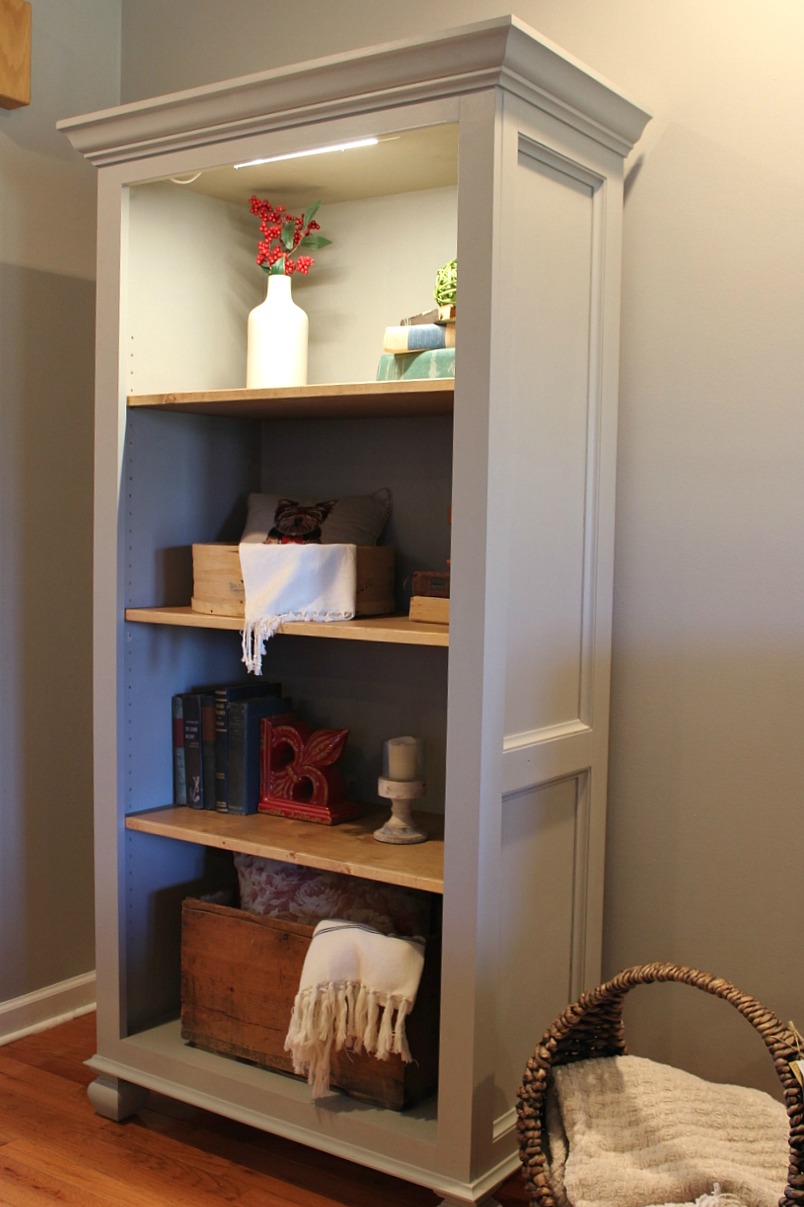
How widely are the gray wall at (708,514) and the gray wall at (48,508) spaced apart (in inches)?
43.3

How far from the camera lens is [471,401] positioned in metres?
1.75

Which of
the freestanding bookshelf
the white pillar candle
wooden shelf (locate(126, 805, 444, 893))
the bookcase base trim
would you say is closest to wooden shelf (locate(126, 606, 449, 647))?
the freestanding bookshelf

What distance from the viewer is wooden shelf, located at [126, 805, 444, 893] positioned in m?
1.92

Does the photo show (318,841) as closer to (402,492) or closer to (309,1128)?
(309,1128)

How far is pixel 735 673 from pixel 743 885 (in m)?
0.36

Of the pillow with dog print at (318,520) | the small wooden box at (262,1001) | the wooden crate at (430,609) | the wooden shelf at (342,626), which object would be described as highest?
the pillow with dog print at (318,520)

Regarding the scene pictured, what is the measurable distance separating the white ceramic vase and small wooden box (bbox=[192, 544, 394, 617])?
0.34 meters

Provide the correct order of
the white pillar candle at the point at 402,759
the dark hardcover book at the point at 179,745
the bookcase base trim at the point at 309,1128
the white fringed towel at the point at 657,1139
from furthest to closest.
Answer: the dark hardcover book at the point at 179,745 < the white pillar candle at the point at 402,759 < the bookcase base trim at the point at 309,1128 < the white fringed towel at the point at 657,1139

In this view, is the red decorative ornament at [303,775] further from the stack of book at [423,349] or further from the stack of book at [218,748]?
the stack of book at [423,349]

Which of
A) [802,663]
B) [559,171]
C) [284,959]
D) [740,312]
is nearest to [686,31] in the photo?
[559,171]

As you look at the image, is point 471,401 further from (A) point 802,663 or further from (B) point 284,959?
(B) point 284,959

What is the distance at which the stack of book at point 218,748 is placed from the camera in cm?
230

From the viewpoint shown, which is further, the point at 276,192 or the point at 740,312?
the point at 276,192

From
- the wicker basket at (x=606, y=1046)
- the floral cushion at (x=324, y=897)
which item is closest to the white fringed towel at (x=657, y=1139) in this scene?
the wicker basket at (x=606, y=1046)
